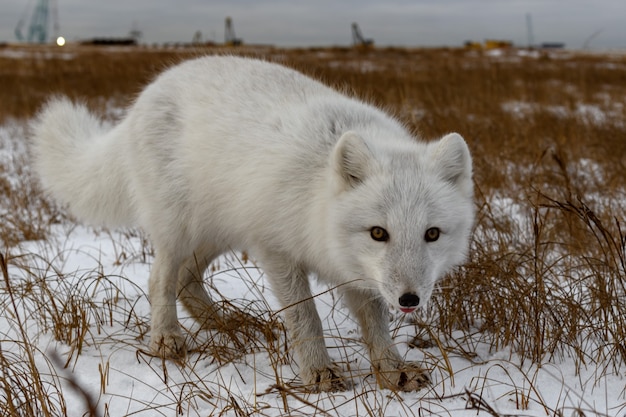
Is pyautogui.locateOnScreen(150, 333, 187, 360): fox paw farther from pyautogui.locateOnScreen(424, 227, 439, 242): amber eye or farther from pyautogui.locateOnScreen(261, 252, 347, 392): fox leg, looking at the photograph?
pyautogui.locateOnScreen(424, 227, 439, 242): amber eye

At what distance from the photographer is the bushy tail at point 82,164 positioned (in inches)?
138

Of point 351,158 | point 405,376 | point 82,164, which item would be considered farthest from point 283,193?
point 82,164

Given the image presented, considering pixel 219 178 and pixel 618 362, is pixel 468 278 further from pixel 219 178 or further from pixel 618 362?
pixel 219 178

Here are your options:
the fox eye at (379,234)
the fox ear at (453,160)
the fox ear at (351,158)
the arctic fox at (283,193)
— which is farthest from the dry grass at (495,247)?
the fox ear at (351,158)

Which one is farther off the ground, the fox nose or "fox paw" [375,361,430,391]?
the fox nose

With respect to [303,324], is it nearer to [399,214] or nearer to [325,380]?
[325,380]

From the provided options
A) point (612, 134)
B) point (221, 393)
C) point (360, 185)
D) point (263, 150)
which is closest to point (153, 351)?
point (221, 393)

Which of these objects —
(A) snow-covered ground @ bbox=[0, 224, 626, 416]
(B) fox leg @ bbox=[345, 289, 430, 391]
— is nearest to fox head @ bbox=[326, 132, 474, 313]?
(B) fox leg @ bbox=[345, 289, 430, 391]

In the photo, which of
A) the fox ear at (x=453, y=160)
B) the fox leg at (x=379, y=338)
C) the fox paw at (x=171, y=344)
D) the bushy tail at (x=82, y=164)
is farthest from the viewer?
the bushy tail at (x=82, y=164)

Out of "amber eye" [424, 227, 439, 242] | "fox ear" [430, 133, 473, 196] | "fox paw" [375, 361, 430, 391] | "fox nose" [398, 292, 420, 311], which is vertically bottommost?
"fox paw" [375, 361, 430, 391]

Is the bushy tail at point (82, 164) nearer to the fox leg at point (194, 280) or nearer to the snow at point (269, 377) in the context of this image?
the fox leg at point (194, 280)

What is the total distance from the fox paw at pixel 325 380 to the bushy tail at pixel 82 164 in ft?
4.99

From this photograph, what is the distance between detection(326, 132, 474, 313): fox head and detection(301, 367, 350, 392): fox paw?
42 cm

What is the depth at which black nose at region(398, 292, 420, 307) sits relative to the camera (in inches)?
85.8
